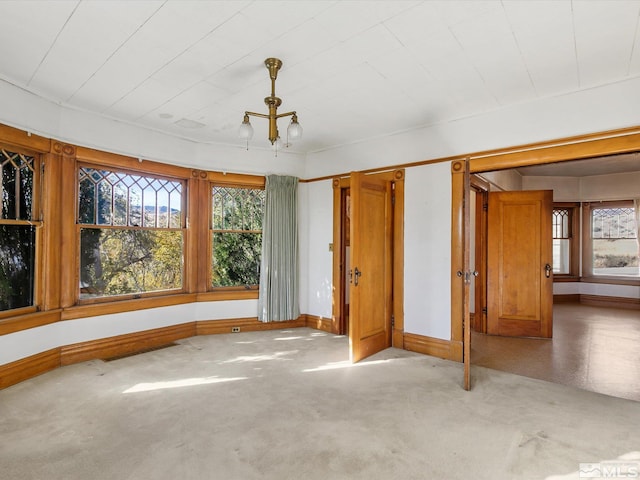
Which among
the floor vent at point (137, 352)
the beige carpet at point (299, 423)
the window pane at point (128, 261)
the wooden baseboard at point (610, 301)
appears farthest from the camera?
the wooden baseboard at point (610, 301)

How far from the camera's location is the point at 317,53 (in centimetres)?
266

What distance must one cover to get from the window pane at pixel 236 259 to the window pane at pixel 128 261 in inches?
20.2

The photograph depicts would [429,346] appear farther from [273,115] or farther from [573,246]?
[573,246]

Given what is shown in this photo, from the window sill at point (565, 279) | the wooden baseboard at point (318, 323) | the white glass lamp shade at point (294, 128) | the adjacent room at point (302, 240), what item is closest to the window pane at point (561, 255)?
the window sill at point (565, 279)

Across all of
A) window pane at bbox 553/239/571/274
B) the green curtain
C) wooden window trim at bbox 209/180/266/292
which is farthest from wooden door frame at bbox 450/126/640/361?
window pane at bbox 553/239/571/274

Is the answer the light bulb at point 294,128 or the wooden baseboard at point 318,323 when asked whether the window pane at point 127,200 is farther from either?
the light bulb at point 294,128

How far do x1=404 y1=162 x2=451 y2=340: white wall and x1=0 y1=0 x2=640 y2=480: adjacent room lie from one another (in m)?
0.03

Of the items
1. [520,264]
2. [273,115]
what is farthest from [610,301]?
[273,115]

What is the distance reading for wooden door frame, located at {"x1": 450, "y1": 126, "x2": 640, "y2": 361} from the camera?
3137 mm

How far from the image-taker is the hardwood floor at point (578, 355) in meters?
3.46

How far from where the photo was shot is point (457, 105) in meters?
3.67

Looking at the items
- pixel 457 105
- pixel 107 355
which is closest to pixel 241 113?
pixel 457 105

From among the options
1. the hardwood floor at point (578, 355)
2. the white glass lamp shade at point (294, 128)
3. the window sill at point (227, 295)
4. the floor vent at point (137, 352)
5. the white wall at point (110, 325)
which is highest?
the white glass lamp shade at point (294, 128)

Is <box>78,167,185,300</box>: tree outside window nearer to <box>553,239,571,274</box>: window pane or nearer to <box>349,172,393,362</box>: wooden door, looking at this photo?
<box>349,172,393,362</box>: wooden door
